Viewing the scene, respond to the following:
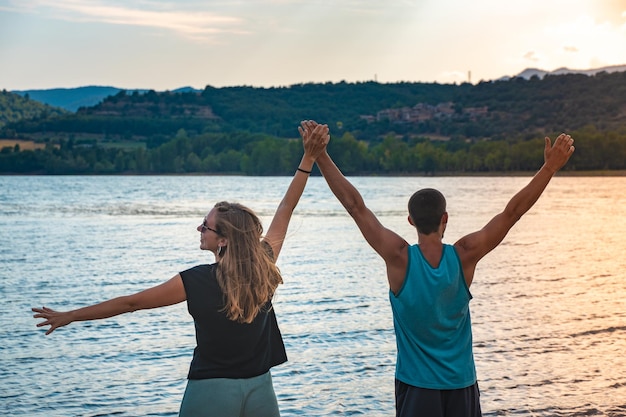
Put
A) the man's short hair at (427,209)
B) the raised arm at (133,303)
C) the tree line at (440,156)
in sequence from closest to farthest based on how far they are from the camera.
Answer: the raised arm at (133,303) < the man's short hair at (427,209) < the tree line at (440,156)

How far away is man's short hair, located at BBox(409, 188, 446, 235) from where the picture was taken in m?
5.41

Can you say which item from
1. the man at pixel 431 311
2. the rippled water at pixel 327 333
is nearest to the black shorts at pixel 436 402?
the man at pixel 431 311

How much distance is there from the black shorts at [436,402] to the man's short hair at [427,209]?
917 millimetres

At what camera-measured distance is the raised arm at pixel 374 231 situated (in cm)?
539

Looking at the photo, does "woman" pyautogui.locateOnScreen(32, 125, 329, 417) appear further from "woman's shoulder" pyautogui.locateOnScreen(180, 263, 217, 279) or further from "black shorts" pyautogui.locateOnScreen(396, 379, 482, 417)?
"black shorts" pyautogui.locateOnScreen(396, 379, 482, 417)

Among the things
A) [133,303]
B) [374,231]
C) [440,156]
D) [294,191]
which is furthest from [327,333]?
[440,156]

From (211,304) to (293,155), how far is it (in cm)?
17797

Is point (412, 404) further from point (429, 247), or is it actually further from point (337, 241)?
point (337, 241)

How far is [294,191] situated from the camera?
5.71 metres

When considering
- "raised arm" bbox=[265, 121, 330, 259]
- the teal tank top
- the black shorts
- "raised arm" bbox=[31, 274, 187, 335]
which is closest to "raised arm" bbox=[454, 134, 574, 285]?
the teal tank top

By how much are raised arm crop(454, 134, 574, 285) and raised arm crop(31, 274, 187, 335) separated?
5.48 feet

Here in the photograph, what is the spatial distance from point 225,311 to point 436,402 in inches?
53.8

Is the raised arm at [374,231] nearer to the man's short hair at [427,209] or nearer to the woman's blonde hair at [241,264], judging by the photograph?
the man's short hair at [427,209]

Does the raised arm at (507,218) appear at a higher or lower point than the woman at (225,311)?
higher
